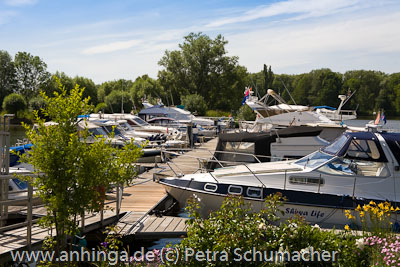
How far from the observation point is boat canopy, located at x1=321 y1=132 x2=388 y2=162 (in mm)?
10961

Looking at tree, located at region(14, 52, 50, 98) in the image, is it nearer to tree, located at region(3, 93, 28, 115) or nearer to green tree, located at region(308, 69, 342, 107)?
tree, located at region(3, 93, 28, 115)

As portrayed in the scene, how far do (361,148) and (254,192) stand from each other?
3001 millimetres

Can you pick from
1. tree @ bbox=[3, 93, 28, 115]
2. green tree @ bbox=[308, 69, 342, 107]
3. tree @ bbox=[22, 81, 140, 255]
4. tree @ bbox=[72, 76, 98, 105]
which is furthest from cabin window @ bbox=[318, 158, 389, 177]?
green tree @ bbox=[308, 69, 342, 107]

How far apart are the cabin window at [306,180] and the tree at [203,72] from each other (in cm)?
5969

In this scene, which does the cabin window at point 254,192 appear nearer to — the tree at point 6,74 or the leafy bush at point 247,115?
the leafy bush at point 247,115

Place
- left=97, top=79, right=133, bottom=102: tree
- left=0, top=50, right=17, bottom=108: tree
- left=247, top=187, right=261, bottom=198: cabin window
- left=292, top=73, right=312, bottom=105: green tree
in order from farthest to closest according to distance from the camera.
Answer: left=292, top=73, right=312, bottom=105: green tree
left=97, top=79, right=133, bottom=102: tree
left=0, top=50, right=17, bottom=108: tree
left=247, top=187, right=261, bottom=198: cabin window

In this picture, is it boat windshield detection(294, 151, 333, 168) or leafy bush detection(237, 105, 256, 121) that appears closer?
boat windshield detection(294, 151, 333, 168)

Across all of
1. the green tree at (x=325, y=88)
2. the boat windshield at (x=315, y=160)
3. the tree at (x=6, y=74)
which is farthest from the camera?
the green tree at (x=325, y=88)

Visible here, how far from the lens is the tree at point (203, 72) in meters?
70.4

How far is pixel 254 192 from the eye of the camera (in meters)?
11.3

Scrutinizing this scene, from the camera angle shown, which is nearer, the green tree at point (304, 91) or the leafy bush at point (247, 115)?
the leafy bush at point (247, 115)

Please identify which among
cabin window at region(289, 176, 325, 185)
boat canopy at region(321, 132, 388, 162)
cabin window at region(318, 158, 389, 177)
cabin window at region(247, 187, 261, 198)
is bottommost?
cabin window at region(247, 187, 261, 198)

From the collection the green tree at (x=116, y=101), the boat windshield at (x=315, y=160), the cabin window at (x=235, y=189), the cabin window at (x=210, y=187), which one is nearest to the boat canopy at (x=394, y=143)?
the boat windshield at (x=315, y=160)

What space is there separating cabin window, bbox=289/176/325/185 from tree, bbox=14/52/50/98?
245 ft
